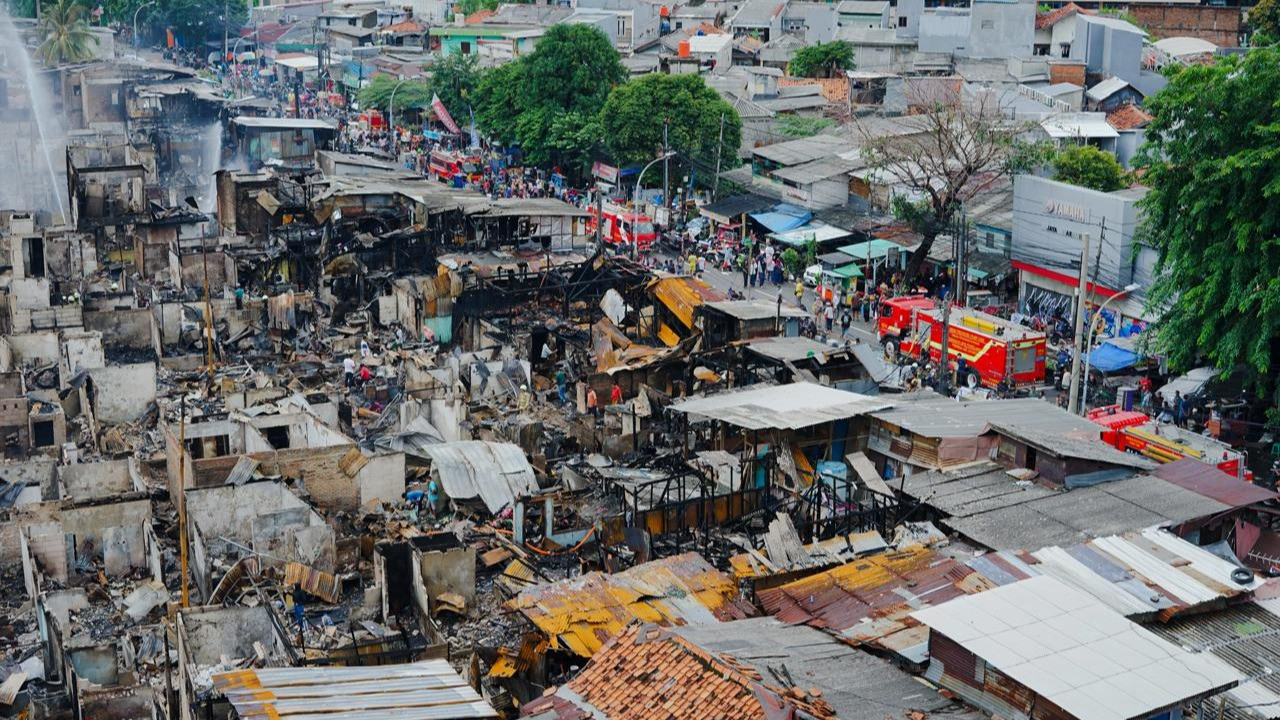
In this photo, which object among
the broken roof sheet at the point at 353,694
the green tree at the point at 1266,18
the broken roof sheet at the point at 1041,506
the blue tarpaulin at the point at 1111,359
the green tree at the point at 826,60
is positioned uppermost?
the green tree at the point at 1266,18

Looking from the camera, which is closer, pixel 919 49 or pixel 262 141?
pixel 262 141

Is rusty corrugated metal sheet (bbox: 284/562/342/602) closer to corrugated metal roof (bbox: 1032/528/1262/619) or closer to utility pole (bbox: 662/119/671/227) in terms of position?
corrugated metal roof (bbox: 1032/528/1262/619)

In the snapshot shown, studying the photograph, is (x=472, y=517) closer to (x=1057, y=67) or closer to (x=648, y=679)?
(x=648, y=679)

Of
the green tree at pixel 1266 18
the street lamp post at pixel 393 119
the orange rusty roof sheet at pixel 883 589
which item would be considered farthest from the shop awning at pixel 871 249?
the green tree at pixel 1266 18

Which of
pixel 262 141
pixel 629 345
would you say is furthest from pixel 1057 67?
pixel 629 345

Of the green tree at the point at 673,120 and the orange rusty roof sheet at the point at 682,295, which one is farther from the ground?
the green tree at the point at 673,120

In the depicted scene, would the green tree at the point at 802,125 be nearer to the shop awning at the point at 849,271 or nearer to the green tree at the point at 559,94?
the green tree at the point at 559,94

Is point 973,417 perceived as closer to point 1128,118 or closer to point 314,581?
point 314,581
